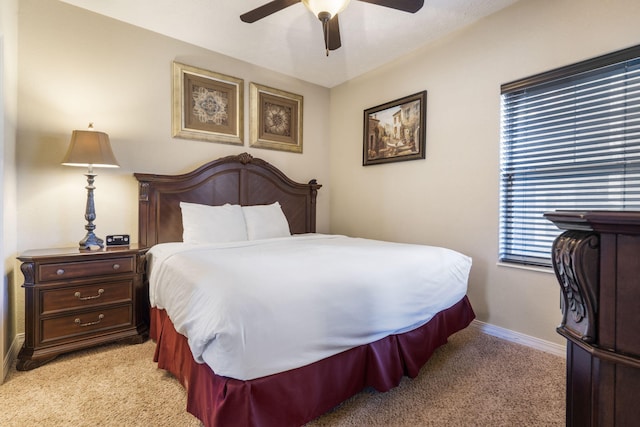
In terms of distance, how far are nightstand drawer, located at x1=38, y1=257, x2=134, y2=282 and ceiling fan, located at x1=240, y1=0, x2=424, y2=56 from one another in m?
2.02

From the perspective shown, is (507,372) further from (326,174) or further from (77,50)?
(77,50)

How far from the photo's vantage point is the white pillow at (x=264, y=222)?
301 centimetres

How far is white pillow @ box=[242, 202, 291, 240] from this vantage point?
3008mm

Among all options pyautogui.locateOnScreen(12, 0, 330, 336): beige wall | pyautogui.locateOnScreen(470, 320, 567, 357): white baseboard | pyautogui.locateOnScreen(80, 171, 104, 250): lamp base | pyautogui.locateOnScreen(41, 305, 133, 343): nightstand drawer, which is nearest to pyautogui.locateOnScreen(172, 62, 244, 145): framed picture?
pyautogui.locateOnScreen(12, 0, 330, 336): beige wall

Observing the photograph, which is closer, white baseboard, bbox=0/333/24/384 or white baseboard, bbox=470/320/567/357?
white baseboard, bbox=0/333/24/384

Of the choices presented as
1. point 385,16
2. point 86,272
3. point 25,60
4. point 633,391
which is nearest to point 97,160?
point 86,272

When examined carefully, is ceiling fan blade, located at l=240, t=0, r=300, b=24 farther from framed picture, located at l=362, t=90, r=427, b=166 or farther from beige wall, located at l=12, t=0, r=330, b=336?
framed picture, located at l=362, t=90, r=427, b=166

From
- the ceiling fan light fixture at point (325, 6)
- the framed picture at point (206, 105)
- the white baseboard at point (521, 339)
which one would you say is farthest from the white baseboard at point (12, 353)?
the white baseboard at point (521, 339)

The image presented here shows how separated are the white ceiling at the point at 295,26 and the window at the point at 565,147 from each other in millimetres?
857

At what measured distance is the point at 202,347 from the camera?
1.26 m

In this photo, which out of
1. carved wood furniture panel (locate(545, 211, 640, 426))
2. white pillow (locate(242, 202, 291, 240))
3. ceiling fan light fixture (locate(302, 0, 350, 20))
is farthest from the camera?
white pillow (locate(242, 202, 291, 240))

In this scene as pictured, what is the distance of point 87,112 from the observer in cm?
262

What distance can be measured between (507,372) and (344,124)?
3196mm

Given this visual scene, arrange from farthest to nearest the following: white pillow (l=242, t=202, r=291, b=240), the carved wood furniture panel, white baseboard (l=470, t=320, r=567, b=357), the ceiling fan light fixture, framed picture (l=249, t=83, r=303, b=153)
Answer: framed picture (l=249, t=83, r=303, b=153)
white pillow (l=242, t=202, r=291, b=240)
white baseboard (l=470, t=320, r=567, b=357)
the ceiling fan light fixture
the carved wood furniture panel
